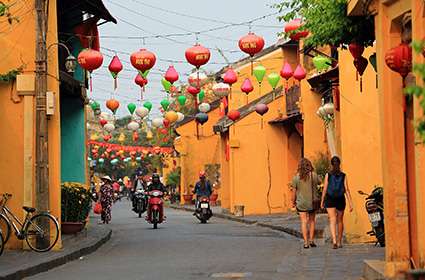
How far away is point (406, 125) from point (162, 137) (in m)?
62.4

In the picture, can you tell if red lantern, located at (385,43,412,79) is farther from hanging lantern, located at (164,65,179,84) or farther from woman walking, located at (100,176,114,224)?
woman walking, located at (100,176,114,224)

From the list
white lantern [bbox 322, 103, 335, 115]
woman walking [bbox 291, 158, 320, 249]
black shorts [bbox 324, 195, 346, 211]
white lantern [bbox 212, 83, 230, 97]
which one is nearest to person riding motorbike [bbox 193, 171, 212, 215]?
white lantern [bbox 212, 83, 230, 97]

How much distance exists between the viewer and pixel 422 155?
10258 millimetres

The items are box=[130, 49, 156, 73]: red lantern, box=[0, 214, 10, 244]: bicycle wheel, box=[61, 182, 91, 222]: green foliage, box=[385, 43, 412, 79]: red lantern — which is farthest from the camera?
box=[61, 182, 91, 222]: green foliage

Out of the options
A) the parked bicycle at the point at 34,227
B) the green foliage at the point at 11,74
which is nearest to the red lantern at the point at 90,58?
the green foliage at the point at 11,74

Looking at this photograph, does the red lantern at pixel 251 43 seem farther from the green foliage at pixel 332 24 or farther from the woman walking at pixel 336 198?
the green foliage at pixel 332 24

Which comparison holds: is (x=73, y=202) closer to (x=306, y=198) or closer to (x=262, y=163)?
(x=306, y=198)

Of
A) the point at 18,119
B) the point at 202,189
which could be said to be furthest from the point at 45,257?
the point at 202,189

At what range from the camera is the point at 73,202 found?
2328cm

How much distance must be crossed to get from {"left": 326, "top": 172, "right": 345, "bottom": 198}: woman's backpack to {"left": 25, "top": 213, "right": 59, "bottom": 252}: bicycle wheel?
5500mm

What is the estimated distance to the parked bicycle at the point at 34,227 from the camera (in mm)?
18328

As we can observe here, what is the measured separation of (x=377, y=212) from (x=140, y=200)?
20.5 metres

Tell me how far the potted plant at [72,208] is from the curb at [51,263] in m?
1.11

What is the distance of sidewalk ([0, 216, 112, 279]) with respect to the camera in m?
14.8
